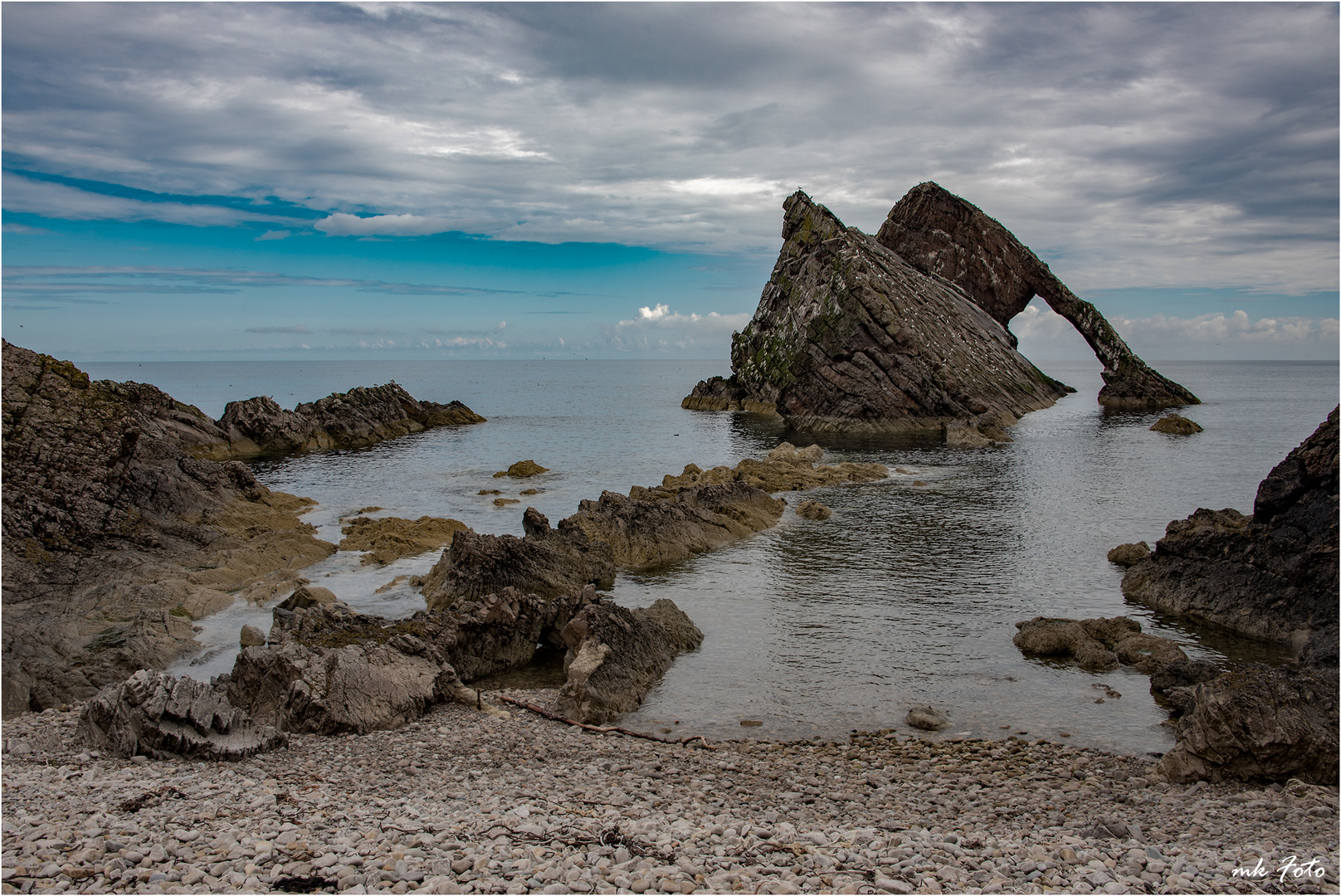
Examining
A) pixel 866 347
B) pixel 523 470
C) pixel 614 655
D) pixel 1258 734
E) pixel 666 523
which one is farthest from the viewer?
pixel 866 347

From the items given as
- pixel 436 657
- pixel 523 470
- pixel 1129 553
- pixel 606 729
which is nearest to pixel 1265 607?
pixel 1129 553

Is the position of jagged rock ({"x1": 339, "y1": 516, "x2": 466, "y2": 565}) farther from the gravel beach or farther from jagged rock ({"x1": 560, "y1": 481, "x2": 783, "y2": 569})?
the gravel beach

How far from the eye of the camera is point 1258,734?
11.7 meters

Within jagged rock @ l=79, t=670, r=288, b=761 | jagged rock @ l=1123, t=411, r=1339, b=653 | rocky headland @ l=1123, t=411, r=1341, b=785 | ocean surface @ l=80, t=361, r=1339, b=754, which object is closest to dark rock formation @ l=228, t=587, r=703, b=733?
ocean surface @ l=80, t=361, r=1339, b=754

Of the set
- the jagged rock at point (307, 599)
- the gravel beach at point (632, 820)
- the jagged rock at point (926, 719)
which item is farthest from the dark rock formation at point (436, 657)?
the jagged rock at point (926, 719)

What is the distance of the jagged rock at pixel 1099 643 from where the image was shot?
696 inches

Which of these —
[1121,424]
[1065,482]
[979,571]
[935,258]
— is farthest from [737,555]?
[935,258]

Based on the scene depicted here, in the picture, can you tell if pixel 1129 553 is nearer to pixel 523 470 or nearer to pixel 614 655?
pixel 614 655

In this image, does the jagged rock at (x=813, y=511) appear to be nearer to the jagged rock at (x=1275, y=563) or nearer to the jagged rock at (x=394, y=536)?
the jagged rock at (x=1275, y=563)

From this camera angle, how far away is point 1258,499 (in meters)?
20.8

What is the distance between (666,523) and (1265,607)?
1744 centimetres

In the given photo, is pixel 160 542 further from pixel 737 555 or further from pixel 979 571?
pixel 979 571

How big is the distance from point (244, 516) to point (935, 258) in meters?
89.6

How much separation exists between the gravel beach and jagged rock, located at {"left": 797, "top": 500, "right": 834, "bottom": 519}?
20.5 m
